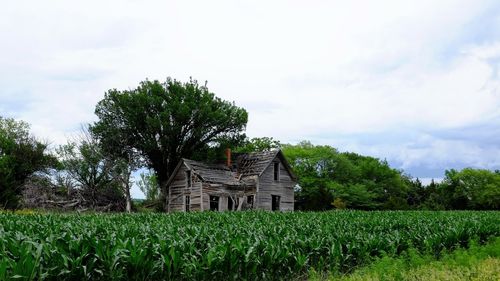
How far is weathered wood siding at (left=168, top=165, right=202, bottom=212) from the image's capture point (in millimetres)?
40438

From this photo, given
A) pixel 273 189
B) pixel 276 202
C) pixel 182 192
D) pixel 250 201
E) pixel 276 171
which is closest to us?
pixel 250 201

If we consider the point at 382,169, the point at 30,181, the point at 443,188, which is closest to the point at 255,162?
the point at 30,181

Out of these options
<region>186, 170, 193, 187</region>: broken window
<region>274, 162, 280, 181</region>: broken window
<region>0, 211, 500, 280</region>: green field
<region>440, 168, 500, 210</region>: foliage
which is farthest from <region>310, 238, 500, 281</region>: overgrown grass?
<region>440, 168, 500, 210</region>: foliage

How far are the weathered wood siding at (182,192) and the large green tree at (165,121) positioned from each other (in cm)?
318

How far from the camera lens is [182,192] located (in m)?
42.5

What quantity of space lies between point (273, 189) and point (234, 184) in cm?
405

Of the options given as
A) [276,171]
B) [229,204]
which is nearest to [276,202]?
[276,171]

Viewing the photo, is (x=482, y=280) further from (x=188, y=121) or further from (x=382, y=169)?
(x=382, y=169)

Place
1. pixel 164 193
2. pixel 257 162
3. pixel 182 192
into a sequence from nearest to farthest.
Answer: pixel 182 192 → pixel 257 162 → pixel 164 193

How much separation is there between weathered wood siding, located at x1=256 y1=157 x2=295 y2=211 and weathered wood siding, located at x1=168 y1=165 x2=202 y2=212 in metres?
5.28

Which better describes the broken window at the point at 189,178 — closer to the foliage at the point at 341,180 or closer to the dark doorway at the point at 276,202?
the dark doorway at the point at 276,202

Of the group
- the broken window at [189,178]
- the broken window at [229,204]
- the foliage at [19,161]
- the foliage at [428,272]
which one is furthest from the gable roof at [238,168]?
the foliage at [428,272]

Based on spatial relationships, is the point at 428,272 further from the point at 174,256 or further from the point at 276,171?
the point at 276,171

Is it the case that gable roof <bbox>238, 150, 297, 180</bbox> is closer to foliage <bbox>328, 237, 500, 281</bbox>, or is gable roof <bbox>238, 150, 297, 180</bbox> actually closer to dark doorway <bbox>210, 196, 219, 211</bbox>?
dark doorway <bbox>210, 196, 219, 211</bbox>
